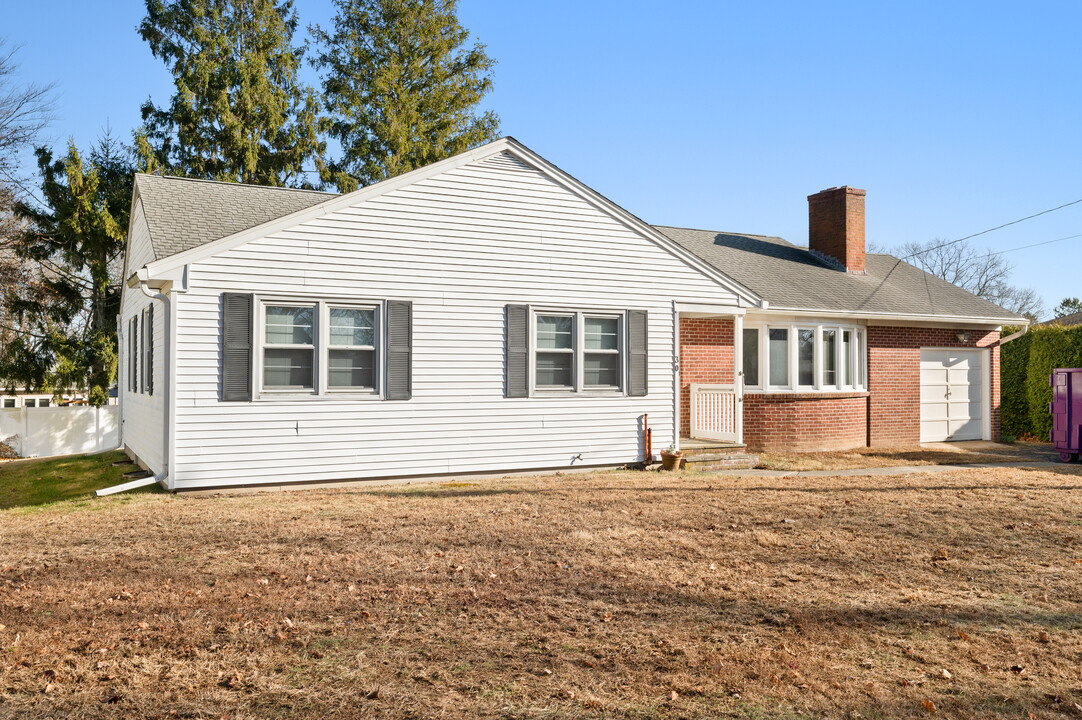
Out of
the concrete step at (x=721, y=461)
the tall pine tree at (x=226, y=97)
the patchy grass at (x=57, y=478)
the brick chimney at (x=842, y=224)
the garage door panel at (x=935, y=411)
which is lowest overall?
the patchy grass at (x=57, y=478)

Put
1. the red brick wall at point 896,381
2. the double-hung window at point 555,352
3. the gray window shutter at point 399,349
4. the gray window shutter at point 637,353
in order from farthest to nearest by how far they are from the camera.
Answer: the red brick wall at point 896,381, the gray window shutter at point 637,353, the double-hung window at point 555,352, the gray window shutter at point 399,349

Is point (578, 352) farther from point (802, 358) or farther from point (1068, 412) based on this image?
point (1068, 412)

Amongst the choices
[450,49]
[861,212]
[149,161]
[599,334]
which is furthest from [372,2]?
[599,334]

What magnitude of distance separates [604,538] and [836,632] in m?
2.93

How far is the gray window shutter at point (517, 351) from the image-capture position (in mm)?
11758

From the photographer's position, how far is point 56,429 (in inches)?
842

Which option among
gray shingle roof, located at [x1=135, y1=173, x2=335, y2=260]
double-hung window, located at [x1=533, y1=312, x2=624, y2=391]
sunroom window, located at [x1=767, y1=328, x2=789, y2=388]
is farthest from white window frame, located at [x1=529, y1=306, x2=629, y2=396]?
sunroom window, located at [x1=767, y1=328, x2=789, y2=388]

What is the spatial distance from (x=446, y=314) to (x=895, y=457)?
949 cm

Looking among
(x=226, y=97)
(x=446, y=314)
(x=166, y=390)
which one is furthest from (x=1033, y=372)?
(x=226, y=97)

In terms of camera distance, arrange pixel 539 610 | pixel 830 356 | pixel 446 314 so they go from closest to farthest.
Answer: pixel 539 610
pixel 446 314
pixel 830 356

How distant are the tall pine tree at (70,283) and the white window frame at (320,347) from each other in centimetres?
1302

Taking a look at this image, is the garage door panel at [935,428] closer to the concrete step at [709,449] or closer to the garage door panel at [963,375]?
the garage door panel at [963,375]

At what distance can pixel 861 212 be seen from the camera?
62.2 feet

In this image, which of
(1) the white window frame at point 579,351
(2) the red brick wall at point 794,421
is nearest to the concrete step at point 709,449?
(1) the white window frame at point 579,351
